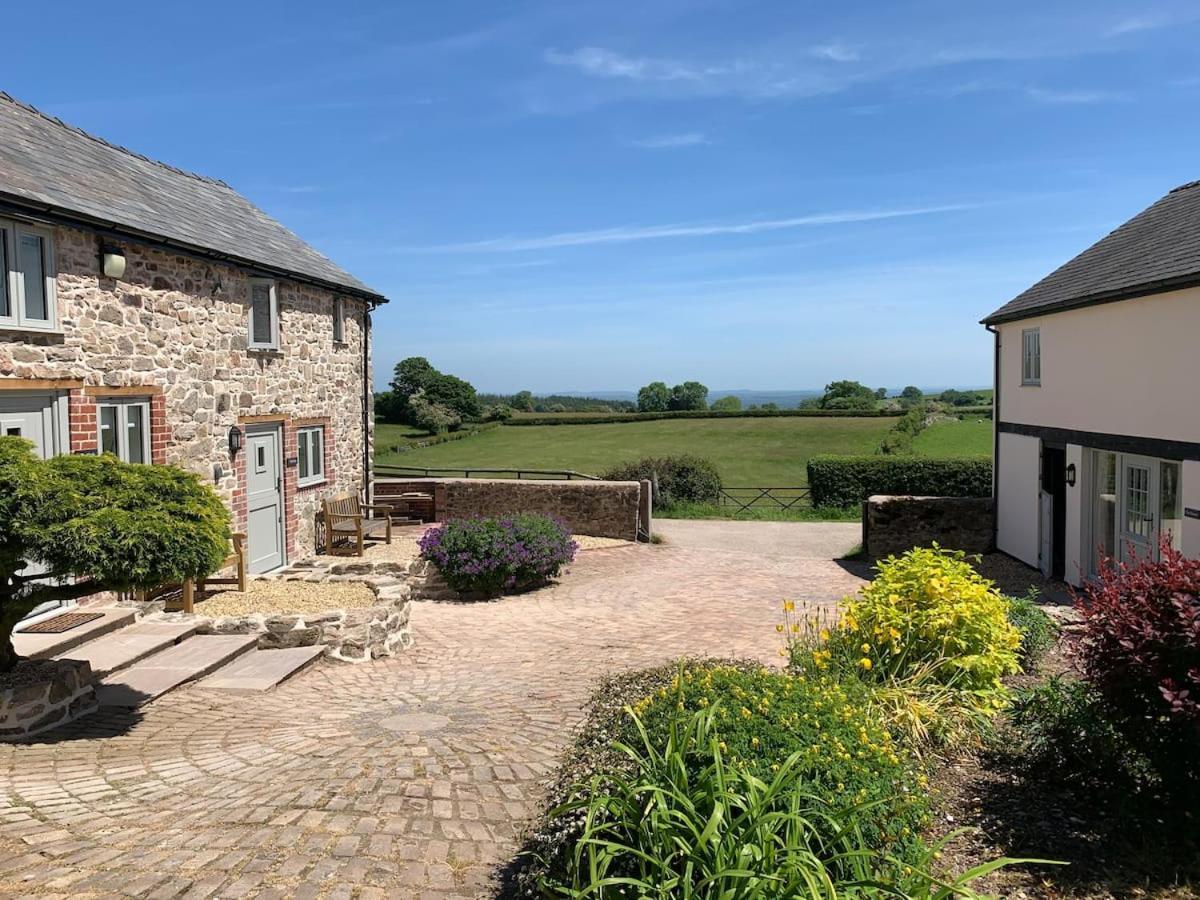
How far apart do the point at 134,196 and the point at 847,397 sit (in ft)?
201

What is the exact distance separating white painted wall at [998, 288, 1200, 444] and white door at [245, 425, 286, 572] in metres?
13.1

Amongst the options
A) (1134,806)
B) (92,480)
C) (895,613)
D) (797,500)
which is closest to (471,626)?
(92,480)

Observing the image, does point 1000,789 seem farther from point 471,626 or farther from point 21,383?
point 21,383

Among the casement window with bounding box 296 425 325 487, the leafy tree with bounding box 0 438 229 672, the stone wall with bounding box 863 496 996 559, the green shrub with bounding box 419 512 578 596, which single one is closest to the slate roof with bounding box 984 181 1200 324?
the stone wall with bounding box 863 496 996 559

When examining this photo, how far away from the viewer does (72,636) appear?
830 centimetres

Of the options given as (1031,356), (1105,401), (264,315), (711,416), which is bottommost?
Answer: (711,416)

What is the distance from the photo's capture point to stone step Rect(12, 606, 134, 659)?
780 centimetres

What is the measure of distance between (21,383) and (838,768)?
8.54 metres

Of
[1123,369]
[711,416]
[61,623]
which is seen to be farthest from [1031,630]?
[711,416]

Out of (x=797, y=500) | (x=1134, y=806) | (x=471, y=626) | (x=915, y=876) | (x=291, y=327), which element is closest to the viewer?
(x=915, y=876)

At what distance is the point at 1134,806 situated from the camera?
4.47 metres

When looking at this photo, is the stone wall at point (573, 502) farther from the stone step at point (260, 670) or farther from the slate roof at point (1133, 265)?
the stone step at point (260, 670)

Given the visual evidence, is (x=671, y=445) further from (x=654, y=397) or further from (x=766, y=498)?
(x=654, y=397)

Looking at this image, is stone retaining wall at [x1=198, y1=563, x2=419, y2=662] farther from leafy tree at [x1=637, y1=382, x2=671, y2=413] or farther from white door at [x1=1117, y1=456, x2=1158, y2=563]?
leafy tree at [x1=637, y1=382, x2=671, y2=413]
